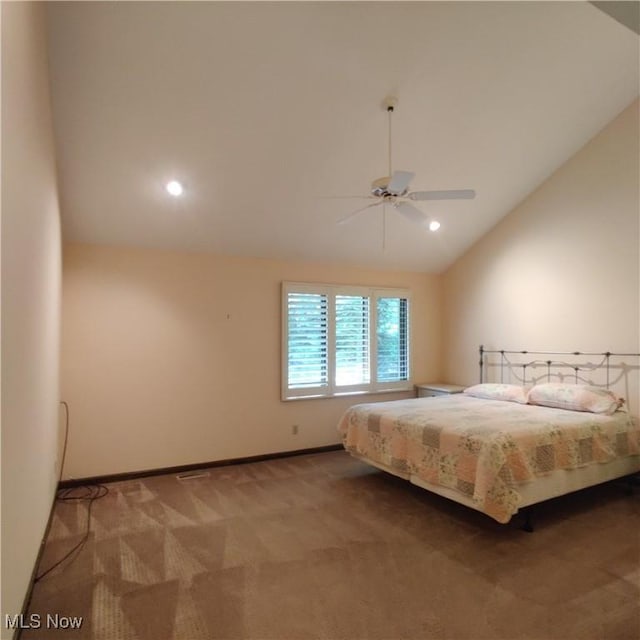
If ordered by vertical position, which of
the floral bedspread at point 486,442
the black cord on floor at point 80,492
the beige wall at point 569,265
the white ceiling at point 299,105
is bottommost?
the black cord on floor at point 80,492

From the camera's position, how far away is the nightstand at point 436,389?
18.3 ft

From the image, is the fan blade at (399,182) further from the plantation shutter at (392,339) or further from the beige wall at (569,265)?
the plantation shutter at (392,339)

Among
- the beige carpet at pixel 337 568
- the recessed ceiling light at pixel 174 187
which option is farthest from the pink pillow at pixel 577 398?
the recessed ceiling light at pixel 174 187

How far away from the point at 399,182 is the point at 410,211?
0.52m

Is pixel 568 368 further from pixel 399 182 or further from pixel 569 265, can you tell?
pixel 399 182

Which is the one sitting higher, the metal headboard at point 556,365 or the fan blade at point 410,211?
the fan blade at point 410,211

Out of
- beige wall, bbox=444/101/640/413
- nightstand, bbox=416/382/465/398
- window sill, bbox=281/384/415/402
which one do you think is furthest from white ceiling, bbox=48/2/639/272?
nightstand, bbox=416/382/465/398

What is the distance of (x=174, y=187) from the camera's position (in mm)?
3707

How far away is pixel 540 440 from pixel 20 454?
3.31 m

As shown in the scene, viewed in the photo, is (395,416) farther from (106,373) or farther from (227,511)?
(106,373)

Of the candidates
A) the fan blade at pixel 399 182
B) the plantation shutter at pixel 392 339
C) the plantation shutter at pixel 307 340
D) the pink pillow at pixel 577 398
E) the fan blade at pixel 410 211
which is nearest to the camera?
the fan blade at pixel 399 182

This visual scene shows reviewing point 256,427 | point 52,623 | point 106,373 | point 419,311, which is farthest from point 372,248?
point 52,623

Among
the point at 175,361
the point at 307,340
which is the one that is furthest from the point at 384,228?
the point at 175,361

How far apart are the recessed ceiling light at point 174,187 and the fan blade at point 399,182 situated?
189 centimetres
